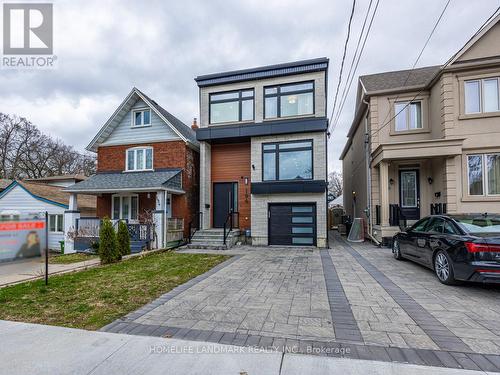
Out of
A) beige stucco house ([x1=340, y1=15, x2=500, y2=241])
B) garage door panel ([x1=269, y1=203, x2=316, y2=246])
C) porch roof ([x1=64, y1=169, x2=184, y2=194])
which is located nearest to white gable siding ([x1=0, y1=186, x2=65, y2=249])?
porch roof ([x1=64, y1=169, x2=184, y2=194])

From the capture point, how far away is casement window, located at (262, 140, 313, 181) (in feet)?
37.3

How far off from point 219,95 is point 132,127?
16.4ft

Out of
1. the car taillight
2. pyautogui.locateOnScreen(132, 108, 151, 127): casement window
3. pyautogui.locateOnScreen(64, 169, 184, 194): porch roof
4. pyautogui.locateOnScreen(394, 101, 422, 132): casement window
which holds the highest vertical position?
pyautogui.locateOnScreen(132, 108, 151, 127): casement window

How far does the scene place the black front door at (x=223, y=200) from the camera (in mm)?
12977

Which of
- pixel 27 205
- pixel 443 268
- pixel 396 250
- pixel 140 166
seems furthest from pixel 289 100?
pixel 27 205

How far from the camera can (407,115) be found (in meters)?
Answer: 11.7

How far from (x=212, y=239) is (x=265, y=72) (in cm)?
803

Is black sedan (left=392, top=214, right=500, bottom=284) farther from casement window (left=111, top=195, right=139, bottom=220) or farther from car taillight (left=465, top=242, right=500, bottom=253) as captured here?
casement window (left=111, top=195, right=139, bottom=220)

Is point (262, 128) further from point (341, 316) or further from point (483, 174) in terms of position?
point (341, 316)

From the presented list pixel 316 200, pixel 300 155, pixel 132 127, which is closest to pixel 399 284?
pixel 316 200

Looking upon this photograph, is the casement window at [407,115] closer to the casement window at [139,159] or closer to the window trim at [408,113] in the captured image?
the window trim at [408,113]

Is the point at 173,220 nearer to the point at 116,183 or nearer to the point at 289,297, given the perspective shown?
the point at 116,183

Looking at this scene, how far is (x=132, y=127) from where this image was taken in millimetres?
13617

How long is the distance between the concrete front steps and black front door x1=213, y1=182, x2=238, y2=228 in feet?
2.41
